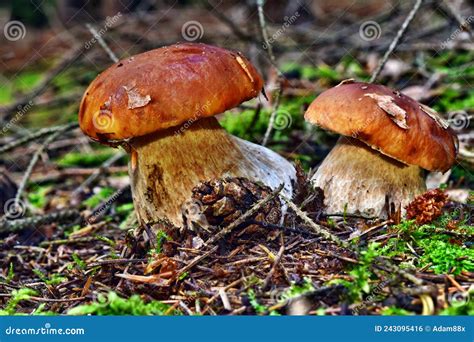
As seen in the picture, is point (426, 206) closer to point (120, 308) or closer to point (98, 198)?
point (120, 308)

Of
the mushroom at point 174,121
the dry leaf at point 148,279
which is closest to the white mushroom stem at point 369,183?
the mushroom at point 174,121

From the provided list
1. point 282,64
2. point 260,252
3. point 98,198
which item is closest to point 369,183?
point 260,252

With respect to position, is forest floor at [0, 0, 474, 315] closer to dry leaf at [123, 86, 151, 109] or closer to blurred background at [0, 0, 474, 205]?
blurred background at [0, 0, 474, 205]

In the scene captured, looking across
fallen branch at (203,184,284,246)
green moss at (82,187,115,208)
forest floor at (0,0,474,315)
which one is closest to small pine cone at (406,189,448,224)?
forest floor at (0,0,474,315)

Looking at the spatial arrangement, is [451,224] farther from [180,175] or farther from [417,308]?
[180,175]

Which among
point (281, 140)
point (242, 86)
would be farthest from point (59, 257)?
point (281, 140)

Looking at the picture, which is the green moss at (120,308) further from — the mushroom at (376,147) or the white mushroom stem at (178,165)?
the mushroom at (376,147)

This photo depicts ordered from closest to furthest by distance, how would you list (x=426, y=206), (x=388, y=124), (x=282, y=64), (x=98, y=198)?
(x=388, y=124) < (x=426, y=206) < (x=98, y=198) < (x=282, y=64)
